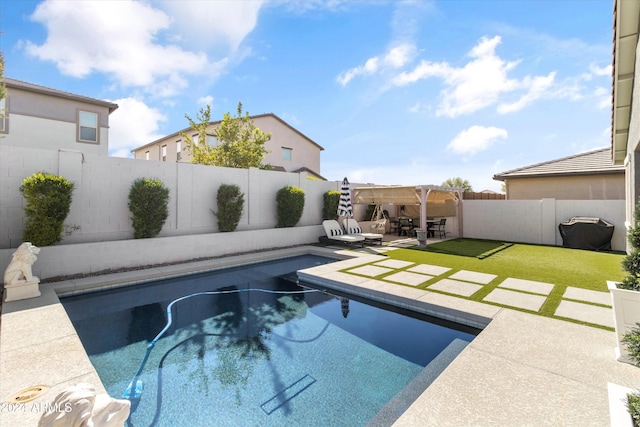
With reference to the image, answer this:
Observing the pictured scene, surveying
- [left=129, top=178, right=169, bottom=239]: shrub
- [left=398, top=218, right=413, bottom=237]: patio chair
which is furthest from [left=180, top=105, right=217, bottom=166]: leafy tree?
[left=398, top=218, right=413, bottom=237]: patio chair

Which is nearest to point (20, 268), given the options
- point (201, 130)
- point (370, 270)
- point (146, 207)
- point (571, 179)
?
point (146, 207)

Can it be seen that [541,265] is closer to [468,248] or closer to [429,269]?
[468,248]

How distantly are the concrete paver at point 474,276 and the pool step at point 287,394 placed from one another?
16.9 ft

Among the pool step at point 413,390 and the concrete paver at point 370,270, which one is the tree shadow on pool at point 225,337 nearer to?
the pool step at point 413,390

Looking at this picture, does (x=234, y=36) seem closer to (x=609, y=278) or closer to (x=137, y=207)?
(x=137, y=207)

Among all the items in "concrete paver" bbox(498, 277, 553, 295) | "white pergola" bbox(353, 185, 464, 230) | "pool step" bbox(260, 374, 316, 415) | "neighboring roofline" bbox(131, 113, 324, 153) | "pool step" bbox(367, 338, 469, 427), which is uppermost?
"neighboring roofline" bbox(131, 113, 324, 153)

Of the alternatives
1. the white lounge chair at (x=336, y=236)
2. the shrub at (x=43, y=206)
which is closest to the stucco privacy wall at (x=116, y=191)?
the shrub at (x=43, y=206)

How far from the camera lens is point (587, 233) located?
11.8 metres

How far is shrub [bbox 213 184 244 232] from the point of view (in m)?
11.2

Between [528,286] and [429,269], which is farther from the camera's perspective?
[429,269]

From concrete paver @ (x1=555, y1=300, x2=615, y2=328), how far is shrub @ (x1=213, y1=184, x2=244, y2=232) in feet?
32.9

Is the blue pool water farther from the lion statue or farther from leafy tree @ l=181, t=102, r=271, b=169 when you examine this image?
leafy tree @ l=181, t=102, r=271, b=169

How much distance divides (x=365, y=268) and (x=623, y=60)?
718cm

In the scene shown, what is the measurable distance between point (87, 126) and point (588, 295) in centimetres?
1996
